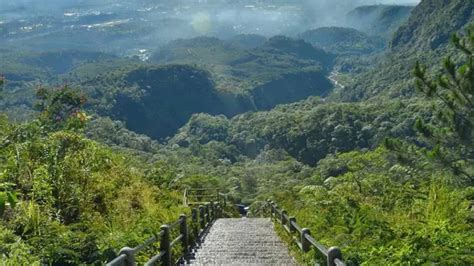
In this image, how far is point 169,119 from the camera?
171 metres

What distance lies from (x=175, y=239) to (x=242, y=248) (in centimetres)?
203

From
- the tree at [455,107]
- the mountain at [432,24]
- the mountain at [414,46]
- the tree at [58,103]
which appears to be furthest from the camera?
the mountain at [432,24]

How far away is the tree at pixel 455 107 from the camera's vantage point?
53.2ft

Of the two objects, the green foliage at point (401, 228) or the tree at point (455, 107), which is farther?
the tree at point (455, 107)

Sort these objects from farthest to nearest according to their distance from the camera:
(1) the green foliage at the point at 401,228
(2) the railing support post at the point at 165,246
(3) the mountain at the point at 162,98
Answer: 1. (3) the mountain at the point at 162,98
2. (2) the railing support post at the point at 165,246
3. (1) the green foliage at the point at 401,228

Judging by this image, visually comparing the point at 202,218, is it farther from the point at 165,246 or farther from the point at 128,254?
the point at 128,254

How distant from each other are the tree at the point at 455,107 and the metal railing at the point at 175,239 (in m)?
6.57

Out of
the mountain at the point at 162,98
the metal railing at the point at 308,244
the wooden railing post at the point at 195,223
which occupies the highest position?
the metal railing at the point at 308,244

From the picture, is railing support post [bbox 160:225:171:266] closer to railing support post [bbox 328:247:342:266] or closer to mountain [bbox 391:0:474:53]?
railing support post [bbox 328:247:342:266]

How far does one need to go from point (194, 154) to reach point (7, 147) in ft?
319

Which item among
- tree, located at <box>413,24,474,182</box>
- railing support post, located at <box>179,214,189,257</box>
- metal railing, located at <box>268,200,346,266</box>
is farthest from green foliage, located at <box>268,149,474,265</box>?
railing support post, located at <box>179,214,189,257</box>

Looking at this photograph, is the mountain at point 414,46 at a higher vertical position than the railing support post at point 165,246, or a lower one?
lower

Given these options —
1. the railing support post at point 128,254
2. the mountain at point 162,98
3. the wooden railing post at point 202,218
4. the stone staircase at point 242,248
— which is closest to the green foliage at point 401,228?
the stone staircase at point 242,248

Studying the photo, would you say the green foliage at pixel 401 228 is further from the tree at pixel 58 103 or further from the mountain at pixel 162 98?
the mountain at pixel 162 98
